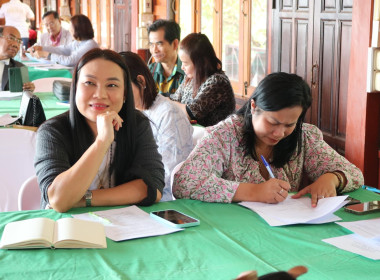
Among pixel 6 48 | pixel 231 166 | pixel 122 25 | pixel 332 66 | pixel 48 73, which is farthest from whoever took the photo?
pixel 122 25

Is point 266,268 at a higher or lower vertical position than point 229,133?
lower

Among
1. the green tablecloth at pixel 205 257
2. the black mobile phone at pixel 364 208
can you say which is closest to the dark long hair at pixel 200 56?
the black mobile phone at pixel 364 208

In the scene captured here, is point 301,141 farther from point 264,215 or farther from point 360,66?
point 360,66

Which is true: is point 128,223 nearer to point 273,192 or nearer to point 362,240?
Answer: point 273,192

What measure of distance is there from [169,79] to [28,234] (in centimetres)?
306

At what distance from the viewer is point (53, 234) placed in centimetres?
153

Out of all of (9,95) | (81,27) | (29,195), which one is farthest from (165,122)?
(81,27)

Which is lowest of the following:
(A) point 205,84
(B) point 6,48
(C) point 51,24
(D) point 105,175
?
(D) point 105,175

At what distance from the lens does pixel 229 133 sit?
2184 mm

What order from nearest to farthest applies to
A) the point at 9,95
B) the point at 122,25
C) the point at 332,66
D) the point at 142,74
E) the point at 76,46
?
the point at 142,74
the point at 332,66
the point at 9,95
the point at 76,46
the point at 122,25

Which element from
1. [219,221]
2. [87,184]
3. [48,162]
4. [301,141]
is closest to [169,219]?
→ [219,221]

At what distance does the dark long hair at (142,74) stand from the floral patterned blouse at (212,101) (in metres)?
1.02

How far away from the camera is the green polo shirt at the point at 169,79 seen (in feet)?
14.4

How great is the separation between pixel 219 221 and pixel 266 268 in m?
0.37
